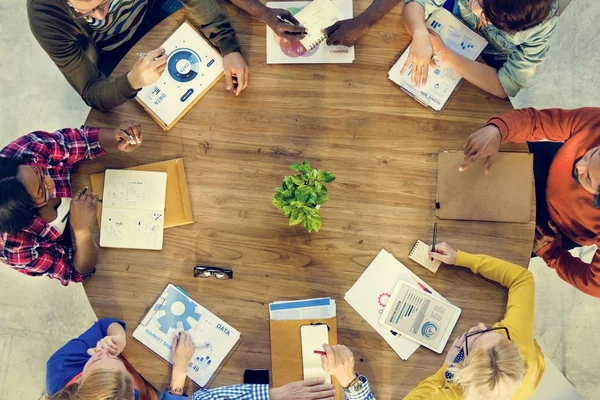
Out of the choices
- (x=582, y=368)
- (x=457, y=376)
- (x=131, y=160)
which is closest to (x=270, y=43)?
(x=131, y=160)

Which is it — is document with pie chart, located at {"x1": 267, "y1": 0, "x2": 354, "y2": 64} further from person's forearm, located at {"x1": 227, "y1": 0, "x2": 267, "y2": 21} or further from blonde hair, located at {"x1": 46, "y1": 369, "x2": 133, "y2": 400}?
blonde hair, located at {"x1": 46, "y1": 369, "x2": 133, "y2": 400}

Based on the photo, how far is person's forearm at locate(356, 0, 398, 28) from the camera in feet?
6.39

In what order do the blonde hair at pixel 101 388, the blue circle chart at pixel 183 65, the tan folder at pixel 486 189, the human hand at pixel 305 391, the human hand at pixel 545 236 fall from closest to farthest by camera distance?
the blonde hair at pixel 101 388, the human hand at pixel 305 391, the tan folder at pixel 486 189, the blue circle chart at pixel 183 65, the human hand at pixel 545 236

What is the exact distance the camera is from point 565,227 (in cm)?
208

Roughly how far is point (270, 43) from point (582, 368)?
2.22 metres

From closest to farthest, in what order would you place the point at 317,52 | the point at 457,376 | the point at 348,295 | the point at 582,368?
1. the point at 457,376
2. the point at 348,295
3. the point at 317,52
4. the point at 582,368

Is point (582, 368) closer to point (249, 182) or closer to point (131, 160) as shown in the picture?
point (249, 182)

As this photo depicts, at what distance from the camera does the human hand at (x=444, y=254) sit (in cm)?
183

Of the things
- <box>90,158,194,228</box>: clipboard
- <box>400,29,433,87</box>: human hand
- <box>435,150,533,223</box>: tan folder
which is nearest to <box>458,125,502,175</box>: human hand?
<box>435,150,533,223</box>: tan folder

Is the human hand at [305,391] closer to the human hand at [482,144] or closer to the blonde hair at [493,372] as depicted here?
the blonde hair at [493,372]

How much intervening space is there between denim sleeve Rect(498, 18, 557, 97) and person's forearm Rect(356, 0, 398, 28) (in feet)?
1.56

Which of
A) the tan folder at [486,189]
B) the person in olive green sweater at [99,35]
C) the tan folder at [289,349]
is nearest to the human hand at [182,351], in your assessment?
the tan folder at [289,349]

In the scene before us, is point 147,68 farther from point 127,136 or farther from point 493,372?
point 493,372

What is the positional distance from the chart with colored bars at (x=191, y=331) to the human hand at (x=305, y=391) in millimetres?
221
